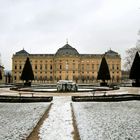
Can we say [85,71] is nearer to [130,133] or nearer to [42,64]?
[42,64]

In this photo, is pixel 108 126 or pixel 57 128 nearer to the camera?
pixel 57 128

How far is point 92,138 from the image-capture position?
8.24m

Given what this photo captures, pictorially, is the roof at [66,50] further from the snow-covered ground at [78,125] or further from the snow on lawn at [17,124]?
the snow on lawn at [17,124]

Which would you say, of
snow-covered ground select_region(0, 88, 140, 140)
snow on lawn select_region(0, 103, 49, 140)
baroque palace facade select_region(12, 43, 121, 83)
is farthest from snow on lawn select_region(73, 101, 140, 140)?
baroque palace facade select_region(12, 43, 121, 83)

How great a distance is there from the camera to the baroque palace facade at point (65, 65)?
8000 centimetres

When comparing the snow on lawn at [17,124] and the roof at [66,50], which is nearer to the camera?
the snow on lawn at [17,124]

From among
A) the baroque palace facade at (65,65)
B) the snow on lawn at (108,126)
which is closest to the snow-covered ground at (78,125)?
the snow on lawn at (108,126)

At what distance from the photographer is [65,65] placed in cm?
7975

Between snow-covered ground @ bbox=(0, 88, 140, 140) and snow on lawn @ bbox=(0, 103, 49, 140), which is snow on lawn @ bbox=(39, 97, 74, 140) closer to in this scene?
snow-covered ground @ bbox=(0, 88, 140, 140)

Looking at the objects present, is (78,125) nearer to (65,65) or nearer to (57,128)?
(57,128)

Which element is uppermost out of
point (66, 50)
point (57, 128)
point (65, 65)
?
point (66, 50)

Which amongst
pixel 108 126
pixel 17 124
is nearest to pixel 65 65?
pixel 17 124

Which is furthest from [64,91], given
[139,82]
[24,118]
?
[24,118]

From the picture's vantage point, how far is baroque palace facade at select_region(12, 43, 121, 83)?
8000 centimetres
